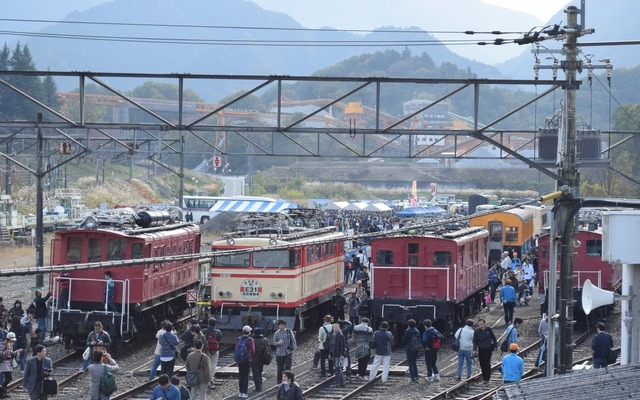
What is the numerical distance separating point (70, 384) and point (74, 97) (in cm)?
10923

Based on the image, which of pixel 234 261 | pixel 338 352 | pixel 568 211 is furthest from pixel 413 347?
pixel 234 261

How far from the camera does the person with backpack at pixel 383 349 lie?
21.8 meters

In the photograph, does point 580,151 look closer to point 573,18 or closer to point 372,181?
point 573,18

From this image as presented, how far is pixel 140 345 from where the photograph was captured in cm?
2695

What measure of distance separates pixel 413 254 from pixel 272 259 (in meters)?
3.55

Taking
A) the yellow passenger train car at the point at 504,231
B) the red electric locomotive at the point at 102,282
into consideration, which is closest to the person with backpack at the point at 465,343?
the red electric locomotive at the point at 102,282

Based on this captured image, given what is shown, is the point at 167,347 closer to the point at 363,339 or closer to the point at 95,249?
the point at 363,339

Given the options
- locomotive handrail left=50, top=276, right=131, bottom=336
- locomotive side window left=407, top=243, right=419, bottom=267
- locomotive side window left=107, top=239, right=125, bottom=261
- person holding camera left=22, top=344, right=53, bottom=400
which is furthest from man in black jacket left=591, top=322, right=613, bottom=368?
locomotive side window left=107, top=239, right=125, bottom=261

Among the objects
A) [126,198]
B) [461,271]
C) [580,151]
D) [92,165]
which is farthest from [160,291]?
[92,165]

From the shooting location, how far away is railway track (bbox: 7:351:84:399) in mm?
21000

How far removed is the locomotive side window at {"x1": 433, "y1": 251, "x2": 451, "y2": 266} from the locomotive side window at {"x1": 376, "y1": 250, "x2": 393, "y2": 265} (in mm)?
1109

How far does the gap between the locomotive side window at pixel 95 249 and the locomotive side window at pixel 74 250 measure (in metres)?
0.26

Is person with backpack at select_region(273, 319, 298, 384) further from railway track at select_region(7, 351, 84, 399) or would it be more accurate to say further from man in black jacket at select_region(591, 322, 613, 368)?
man in black jacket at select_region(591, 322, 613, 368)

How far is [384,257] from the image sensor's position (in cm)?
2761
